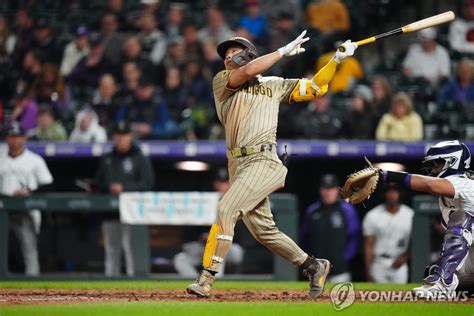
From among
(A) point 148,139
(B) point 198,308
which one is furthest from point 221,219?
(A) point 148,139

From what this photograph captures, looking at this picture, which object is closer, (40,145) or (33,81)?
(40,145)

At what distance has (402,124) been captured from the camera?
1196 cm

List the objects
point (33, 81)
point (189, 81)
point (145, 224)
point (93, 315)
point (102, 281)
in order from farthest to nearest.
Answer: point (33, 81)
point (189, 81)
point (145, 224)
point (102, 281)
point (93, 315)

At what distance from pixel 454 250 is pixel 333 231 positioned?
146 inches

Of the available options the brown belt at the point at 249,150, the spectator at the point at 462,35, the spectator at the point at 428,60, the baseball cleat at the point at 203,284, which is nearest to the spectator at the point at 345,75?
the spectator at the point at 428,60

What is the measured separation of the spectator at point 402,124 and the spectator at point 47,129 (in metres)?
3.67

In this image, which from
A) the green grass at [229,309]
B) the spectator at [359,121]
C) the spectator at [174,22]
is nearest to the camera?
the green grass at [229,309]

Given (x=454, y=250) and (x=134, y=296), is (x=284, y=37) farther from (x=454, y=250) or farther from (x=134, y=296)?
(x=454, y=250)

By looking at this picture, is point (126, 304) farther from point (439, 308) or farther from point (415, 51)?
point (415, 51)

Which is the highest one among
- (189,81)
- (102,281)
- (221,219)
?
(189,81)

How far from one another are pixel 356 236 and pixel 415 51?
3.00 metres

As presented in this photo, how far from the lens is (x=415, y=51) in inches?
516

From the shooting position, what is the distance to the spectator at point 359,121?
1209cm

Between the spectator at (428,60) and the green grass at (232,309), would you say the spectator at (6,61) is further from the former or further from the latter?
the green grass at (232,309)
